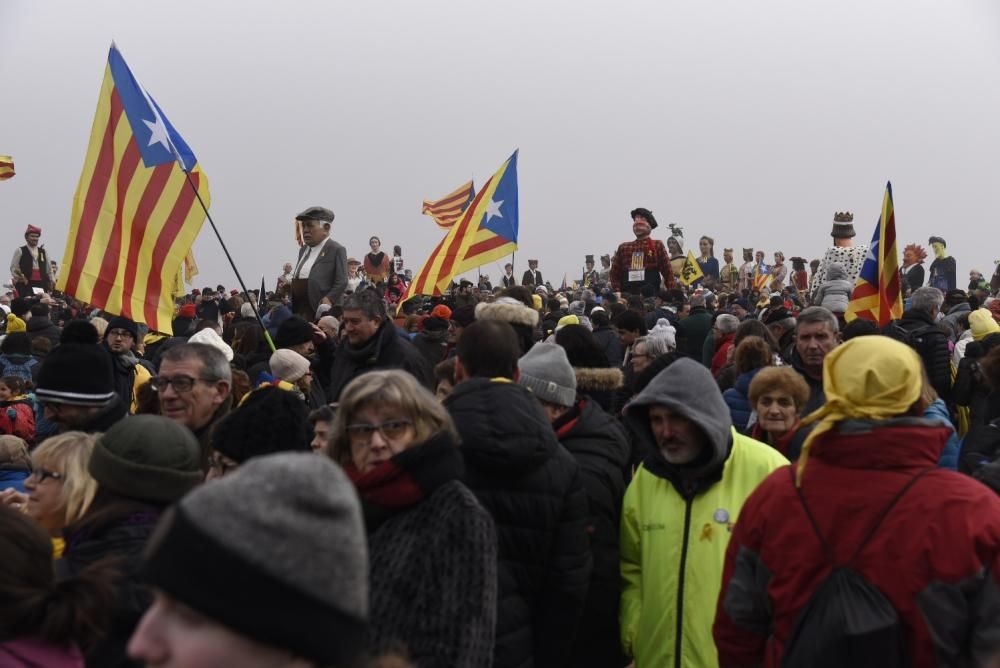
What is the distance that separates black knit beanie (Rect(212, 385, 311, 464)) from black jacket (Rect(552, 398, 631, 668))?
1213 mm

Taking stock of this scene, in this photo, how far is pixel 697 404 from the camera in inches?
175

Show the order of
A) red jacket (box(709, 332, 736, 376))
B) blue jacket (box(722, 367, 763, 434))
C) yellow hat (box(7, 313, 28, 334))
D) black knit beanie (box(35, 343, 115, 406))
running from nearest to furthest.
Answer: black knit beanie (box(35, 343, 115, 406)) → blue jacket (box(722, 367, 763, 434)) → red jacket (box(709, 332, 736, 376)) → yellow hat (box(7, 313, 28, 334))

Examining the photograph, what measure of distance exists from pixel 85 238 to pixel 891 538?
20.3ft

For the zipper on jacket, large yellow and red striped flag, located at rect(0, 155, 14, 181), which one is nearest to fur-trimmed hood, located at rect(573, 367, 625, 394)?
the zipper on jacket

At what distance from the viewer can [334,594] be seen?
1.84 m

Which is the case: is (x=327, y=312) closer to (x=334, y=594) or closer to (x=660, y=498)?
(x=660, y=498)

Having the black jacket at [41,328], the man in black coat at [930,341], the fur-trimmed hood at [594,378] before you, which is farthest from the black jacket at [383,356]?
the black jacket at [41,328]

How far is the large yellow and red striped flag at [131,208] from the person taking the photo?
25.7ft

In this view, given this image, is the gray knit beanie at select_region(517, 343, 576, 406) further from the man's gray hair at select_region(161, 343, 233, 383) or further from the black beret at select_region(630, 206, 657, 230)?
the black beret at select_region(630, 206, 657, 230)

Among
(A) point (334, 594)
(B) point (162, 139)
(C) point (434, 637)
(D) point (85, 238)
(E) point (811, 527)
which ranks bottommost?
(C) point (434, 637)

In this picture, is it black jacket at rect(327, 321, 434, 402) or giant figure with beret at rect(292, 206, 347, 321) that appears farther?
giant figure with beret at rect(292, 206, 347, 321)

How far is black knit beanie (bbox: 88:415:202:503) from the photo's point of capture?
3602 mm

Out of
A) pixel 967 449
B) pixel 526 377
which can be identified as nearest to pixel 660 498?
pixel 526 377

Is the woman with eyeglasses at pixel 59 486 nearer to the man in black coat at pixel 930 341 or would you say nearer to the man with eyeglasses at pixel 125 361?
the man with eyeglasses at pixel 125 361
